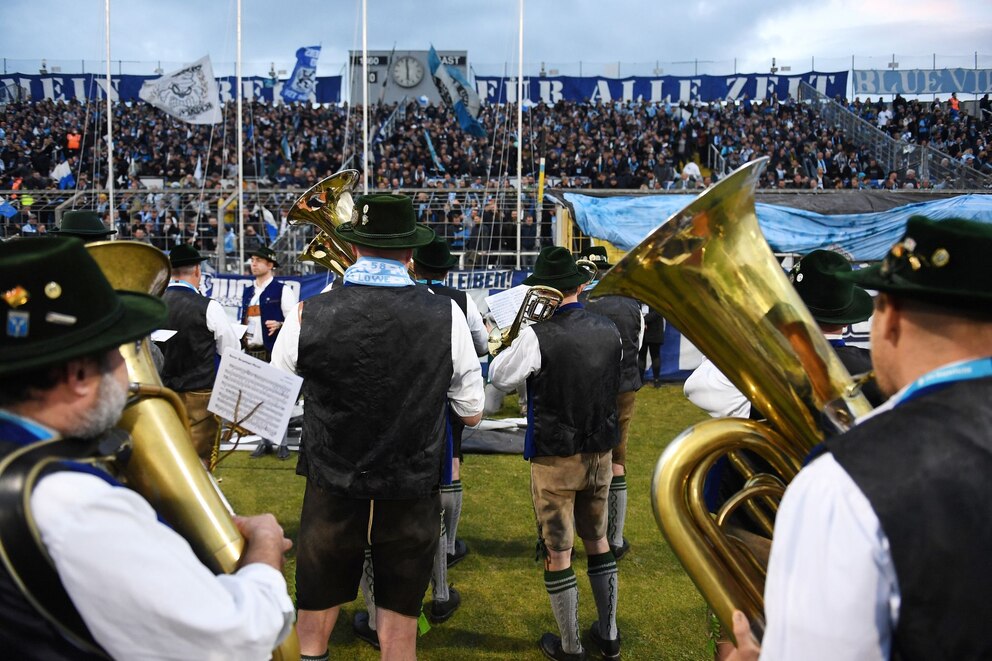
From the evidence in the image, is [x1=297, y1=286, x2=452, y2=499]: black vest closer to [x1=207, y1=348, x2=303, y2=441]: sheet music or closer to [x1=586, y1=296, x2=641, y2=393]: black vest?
[x1=207, y1=348, x2=303, y2=441]: sheet music

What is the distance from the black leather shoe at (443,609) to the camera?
470 cm

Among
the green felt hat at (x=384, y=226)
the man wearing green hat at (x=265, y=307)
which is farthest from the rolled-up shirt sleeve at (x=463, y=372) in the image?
the man wearing green hat at (x=265, y=307)

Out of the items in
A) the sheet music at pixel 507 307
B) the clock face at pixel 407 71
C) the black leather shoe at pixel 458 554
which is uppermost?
the clock face at pixel 407 71

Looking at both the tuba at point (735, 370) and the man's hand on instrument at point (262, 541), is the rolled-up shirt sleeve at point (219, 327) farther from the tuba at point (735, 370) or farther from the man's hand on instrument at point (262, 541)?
the tuba at point (735, 370)

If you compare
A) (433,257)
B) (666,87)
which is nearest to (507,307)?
(433,257)

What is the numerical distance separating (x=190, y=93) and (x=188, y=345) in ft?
36.0

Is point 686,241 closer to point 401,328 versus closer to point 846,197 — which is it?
point 401,328

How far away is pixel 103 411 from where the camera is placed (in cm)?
158

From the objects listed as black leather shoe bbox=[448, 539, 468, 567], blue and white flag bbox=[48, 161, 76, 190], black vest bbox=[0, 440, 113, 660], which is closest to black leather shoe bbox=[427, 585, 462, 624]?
black leather shoe bbox=[448, 539, 468, 567]

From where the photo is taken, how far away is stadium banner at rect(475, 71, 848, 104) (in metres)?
31.9

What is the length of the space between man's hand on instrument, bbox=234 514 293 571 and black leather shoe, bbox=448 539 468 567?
370 centimetres

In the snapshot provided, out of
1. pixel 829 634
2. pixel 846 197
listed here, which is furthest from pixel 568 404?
pixel 846 197

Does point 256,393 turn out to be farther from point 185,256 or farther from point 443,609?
point 185,256

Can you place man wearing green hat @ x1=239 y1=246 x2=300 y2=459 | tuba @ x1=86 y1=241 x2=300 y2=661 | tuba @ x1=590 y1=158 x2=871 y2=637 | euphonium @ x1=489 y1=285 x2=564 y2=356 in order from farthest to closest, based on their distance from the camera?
man wearing green hat @ x1=239 y1=246 x2=300 y2=459, euphonium @ x1=489 y1=285 x2=564 y2=356, tuba @ x1=590 y1=158 x2=871 y2=637, tuba @ x1=86 y1=241 x2=300 y2=661
